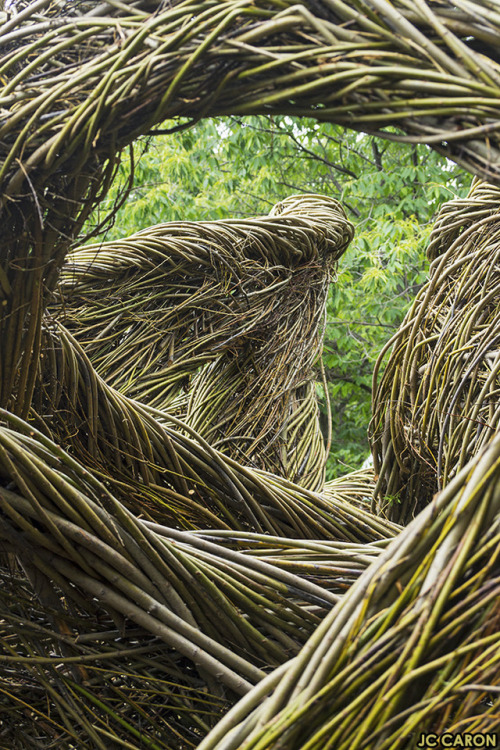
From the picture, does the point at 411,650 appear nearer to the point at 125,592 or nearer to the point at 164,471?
the point at 125,592

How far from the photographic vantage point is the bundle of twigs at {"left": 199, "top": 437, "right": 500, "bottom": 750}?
0.31m

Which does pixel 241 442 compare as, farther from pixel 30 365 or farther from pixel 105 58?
pixel 105 58

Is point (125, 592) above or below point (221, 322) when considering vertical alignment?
below

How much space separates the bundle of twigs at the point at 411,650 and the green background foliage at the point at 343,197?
2.94 meters

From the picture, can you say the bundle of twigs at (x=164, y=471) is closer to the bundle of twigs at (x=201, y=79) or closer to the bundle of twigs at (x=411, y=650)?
→ the bundle of twigs at (x=201, y=79)

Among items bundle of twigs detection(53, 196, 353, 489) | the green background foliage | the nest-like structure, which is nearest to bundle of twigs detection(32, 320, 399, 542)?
the nest-like structure

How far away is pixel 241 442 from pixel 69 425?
0.68 m

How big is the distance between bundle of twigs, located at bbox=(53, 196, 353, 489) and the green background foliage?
1.80 metres

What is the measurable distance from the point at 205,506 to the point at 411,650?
15.9 inches

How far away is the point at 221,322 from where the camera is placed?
139 cm

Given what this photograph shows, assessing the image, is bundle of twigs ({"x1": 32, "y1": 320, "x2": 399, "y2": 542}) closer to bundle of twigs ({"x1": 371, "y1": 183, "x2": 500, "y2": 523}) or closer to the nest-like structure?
the nest-like structure

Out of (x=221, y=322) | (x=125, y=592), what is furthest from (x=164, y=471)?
(x=221, y=322)

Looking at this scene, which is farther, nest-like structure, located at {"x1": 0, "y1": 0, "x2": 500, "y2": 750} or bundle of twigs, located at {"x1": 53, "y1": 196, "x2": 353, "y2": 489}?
bundle of twigs, located at {"x1": 53, "y1": 196, "x2": 353, "y2": 489}

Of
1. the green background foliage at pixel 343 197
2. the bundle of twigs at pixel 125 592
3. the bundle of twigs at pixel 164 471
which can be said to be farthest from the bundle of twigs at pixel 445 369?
the green background foliage at pixel 343 197
